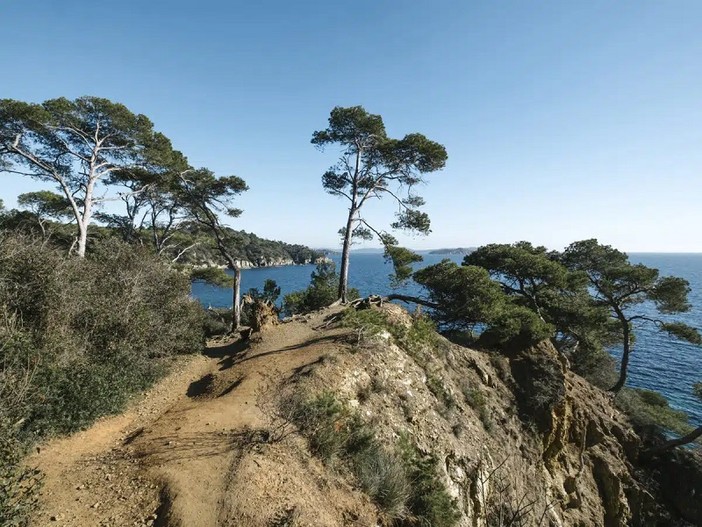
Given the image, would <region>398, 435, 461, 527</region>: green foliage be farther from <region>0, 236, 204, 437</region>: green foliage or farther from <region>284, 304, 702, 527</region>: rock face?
<region>0, 236, 204, 437</region>: green foliage

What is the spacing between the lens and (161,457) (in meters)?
6.86

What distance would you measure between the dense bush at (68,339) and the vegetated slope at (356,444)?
0.80 metres

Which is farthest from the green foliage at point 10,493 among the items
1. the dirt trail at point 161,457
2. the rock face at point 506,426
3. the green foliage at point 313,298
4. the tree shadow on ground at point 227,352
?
the green foliage at point 313,298

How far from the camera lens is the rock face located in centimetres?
1033

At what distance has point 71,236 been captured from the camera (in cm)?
2488

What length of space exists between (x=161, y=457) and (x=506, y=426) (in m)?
13.6

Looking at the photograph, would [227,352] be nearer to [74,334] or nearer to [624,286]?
[74,334]

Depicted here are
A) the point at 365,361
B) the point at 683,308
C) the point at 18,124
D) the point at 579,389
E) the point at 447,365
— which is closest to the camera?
the point at 365,361

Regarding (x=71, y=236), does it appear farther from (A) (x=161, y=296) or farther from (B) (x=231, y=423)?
(B) (x=231, y=423)

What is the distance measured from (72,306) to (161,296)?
4300mm

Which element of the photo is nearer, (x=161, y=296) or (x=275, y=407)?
(x=275, y=407)

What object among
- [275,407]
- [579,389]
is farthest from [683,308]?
[275,407]

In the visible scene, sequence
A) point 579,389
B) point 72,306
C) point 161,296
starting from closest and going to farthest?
1. point 72,306
2. point 161,296
3. point 579,389

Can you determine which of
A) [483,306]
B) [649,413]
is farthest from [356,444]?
[649,413]
